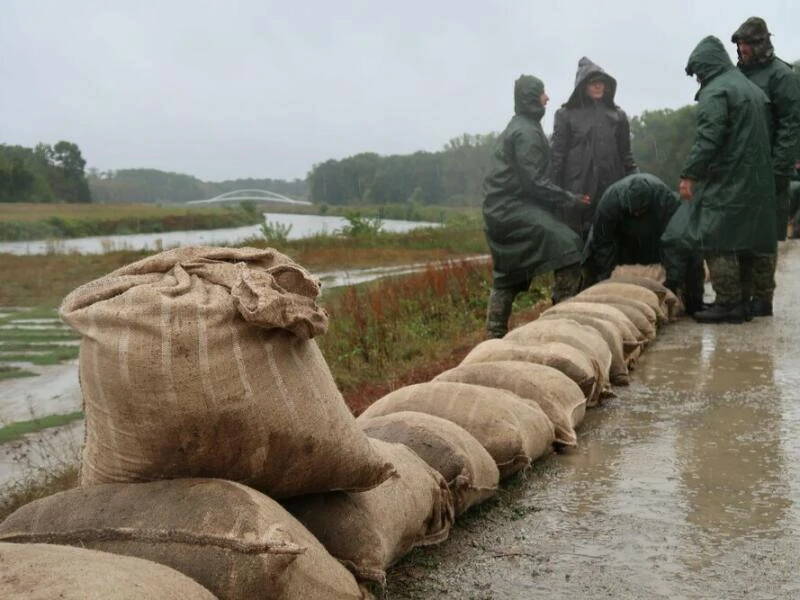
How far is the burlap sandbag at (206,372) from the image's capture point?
2.59 m

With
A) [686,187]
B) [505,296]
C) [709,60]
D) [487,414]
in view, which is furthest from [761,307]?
[487,414]

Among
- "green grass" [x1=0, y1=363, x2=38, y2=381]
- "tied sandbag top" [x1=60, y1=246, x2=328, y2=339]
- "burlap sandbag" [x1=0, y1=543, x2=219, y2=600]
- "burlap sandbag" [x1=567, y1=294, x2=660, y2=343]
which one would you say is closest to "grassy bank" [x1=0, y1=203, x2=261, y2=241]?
"green grass" [x1=0, y1=363, x2=38, y2=381]

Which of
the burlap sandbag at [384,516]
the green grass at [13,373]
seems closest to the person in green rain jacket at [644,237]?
the burlap sandbag at [384,516]

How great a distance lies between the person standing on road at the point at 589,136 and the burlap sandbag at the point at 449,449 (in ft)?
18.1

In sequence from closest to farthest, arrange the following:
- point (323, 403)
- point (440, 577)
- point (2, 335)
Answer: point (323, 403) < point (440, 577) < point (2, 335)

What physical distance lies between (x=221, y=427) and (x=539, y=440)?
2.00 m

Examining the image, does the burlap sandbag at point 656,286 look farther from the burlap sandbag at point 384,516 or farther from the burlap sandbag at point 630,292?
the burlap sandbag at point 384,516

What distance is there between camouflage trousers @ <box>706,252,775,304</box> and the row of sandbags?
223 inches

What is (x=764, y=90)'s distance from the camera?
8.43 metres

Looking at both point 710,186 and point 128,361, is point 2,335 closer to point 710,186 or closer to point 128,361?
point 710,186

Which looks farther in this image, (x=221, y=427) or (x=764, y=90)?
(x=764, y=90)

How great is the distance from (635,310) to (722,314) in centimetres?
141

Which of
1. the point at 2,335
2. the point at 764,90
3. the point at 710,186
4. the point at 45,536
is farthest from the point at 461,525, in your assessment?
the point at 2,335

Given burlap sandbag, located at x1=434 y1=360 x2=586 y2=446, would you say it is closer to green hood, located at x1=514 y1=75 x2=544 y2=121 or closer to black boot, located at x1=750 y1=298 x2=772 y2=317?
green hood, located at x1=514 y1=75 x2=544 y2=121
